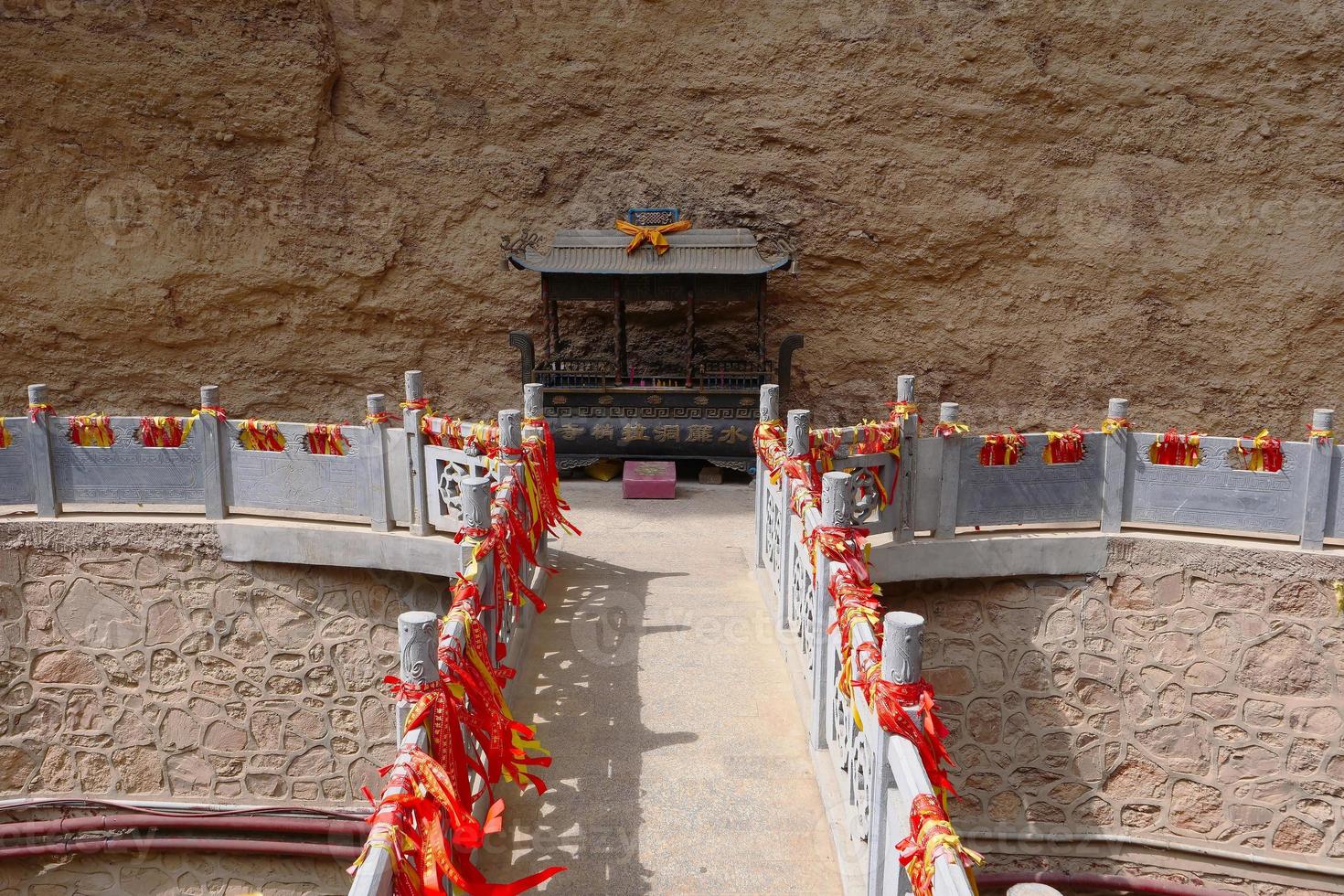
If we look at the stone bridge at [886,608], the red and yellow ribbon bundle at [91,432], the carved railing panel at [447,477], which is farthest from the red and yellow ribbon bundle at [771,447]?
the red and yellow ribbon bundle at [91,432]

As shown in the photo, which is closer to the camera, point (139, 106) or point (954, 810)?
point (954, 810)

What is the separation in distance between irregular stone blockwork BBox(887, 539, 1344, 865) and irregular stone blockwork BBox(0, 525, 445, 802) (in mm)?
4409

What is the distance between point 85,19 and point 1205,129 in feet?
45.0

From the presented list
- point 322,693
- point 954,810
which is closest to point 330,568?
point 322,693

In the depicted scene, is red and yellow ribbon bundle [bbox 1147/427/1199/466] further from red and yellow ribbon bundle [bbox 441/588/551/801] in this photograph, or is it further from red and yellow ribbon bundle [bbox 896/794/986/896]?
red and yellow ribbon bundle [bbox 896/794/986/896]

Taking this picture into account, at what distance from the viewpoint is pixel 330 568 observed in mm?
7711

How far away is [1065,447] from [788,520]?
2.95 meters

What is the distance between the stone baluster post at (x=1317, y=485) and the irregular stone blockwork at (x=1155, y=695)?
18 centimetres

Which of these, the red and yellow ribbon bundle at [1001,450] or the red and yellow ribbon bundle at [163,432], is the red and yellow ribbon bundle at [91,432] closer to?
the red and yellow ribbon bundle at [163,432]

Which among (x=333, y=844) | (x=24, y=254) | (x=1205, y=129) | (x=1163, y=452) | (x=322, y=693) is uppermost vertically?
(x=1205, y=129)

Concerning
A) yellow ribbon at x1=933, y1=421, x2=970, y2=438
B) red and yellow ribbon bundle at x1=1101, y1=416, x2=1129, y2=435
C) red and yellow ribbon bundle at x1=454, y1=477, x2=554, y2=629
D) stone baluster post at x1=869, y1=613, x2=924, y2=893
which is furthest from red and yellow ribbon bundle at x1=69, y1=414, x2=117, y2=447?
red and yellow ribbon bundle at x1=1101, y1=416, x2=1129, y2=435

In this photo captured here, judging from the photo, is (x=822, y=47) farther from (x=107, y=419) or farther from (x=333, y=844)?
(x=333, y=844)

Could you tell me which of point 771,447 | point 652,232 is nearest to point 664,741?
point 771,447

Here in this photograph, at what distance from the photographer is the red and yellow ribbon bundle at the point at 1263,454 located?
707 centimetres
